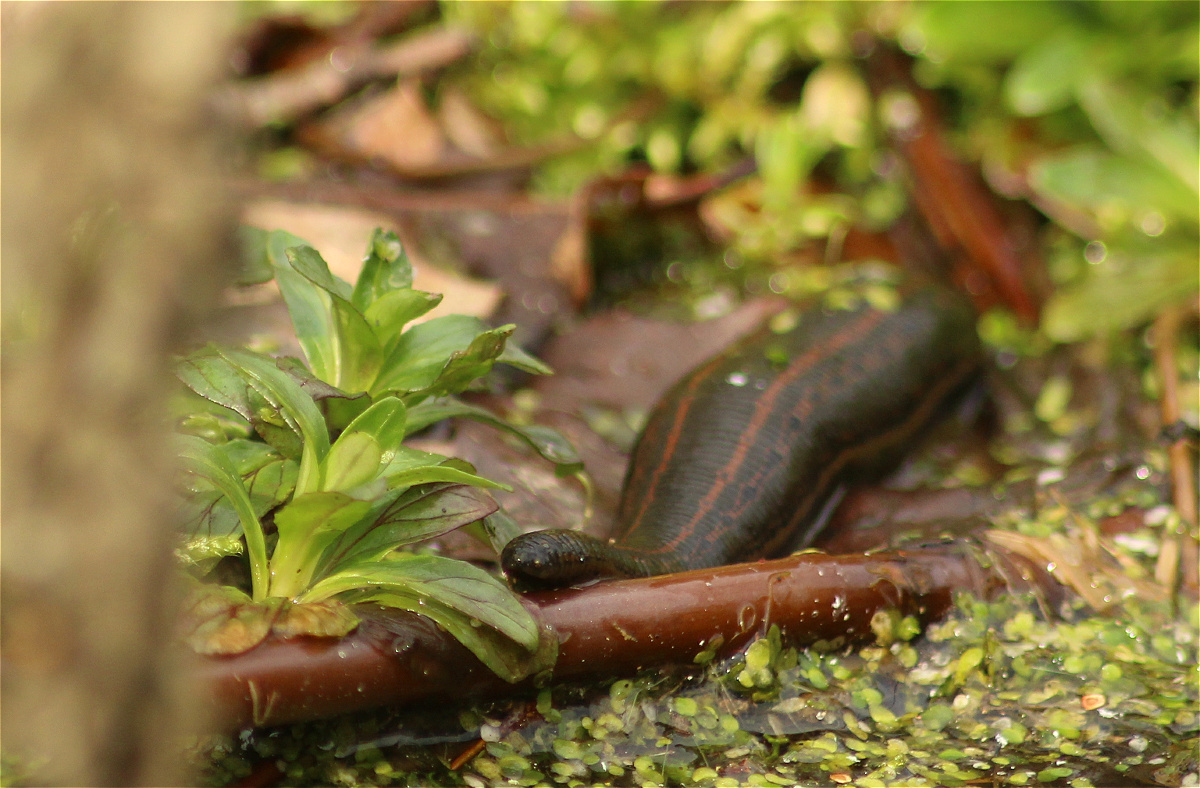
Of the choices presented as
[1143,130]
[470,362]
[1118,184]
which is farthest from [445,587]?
[1143,130]

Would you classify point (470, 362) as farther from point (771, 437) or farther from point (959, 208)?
point (959, 208)

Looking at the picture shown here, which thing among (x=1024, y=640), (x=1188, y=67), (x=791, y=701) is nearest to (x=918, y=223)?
(x=1188, y=67)

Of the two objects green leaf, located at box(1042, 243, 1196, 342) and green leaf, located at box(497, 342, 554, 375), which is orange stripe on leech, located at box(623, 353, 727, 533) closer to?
green leaf, located at box(497, 342, 554, 375)

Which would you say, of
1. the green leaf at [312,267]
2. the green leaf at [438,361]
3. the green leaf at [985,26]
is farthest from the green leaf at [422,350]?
the green leaf at [985,26]

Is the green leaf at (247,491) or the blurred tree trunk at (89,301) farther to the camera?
the green leaf at (247,491)

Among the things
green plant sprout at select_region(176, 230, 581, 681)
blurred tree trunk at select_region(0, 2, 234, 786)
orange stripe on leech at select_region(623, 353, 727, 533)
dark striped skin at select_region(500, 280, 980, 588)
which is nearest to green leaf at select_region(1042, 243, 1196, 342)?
dark striped skin at select_region(500, 280, 980, 588)

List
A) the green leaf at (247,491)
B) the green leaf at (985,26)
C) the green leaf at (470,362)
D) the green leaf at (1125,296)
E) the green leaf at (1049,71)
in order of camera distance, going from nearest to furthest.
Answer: the green leaf at (247,491), the green leaf at (470,362), the green leaf at (1125,296), the green leaf at (1049,71), the green leaf at (985,26)

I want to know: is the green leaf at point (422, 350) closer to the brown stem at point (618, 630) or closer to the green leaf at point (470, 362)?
the green leaf at point (470, 362)
